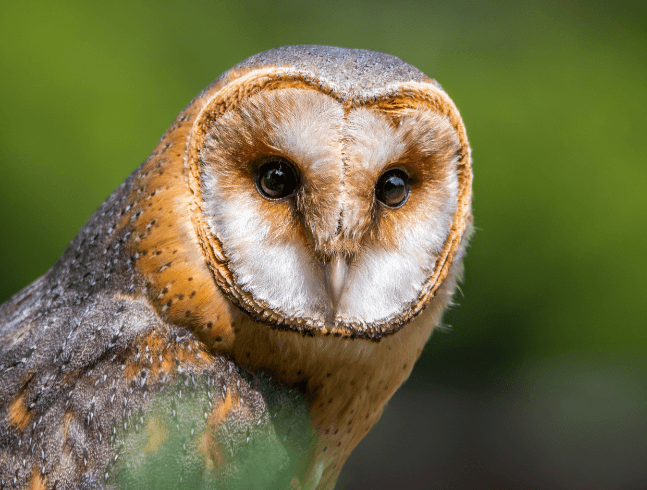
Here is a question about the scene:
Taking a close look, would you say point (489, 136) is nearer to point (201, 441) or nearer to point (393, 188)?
point (393, 188)

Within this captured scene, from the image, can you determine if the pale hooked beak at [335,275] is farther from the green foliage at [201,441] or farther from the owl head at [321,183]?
the green foliage at [201,441]

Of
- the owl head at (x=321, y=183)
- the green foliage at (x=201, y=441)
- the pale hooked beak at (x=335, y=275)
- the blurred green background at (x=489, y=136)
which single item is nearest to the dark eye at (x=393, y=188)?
the owl head at (x=321, y=183)

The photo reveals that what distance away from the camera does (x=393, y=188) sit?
1.04m

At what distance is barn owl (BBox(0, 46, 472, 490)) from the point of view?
0.97m

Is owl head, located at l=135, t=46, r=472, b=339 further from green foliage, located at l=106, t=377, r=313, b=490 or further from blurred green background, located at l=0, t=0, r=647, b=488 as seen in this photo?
blurred green background, located at l=0, t=0, r=647, b=488

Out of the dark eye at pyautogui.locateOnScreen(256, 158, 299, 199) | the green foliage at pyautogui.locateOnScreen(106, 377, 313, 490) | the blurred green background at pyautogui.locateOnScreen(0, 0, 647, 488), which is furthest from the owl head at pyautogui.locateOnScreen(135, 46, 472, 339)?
the blurred green background at pyautogui.locateOnScreen(0, 0, 647, 488)

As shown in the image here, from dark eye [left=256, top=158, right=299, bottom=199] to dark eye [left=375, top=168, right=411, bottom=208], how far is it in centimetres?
15

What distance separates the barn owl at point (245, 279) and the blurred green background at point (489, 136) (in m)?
1.98

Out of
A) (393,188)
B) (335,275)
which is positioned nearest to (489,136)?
(393,188)

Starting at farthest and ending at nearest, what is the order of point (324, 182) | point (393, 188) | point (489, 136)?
point (489, 136) < point (393, 188) < point (324, 182)

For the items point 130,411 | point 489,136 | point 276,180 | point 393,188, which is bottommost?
point 130,411

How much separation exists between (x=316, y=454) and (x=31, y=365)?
0.57 m

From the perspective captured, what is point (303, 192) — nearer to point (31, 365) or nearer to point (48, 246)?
point (31, 365)

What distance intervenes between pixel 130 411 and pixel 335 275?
16.1 inches
